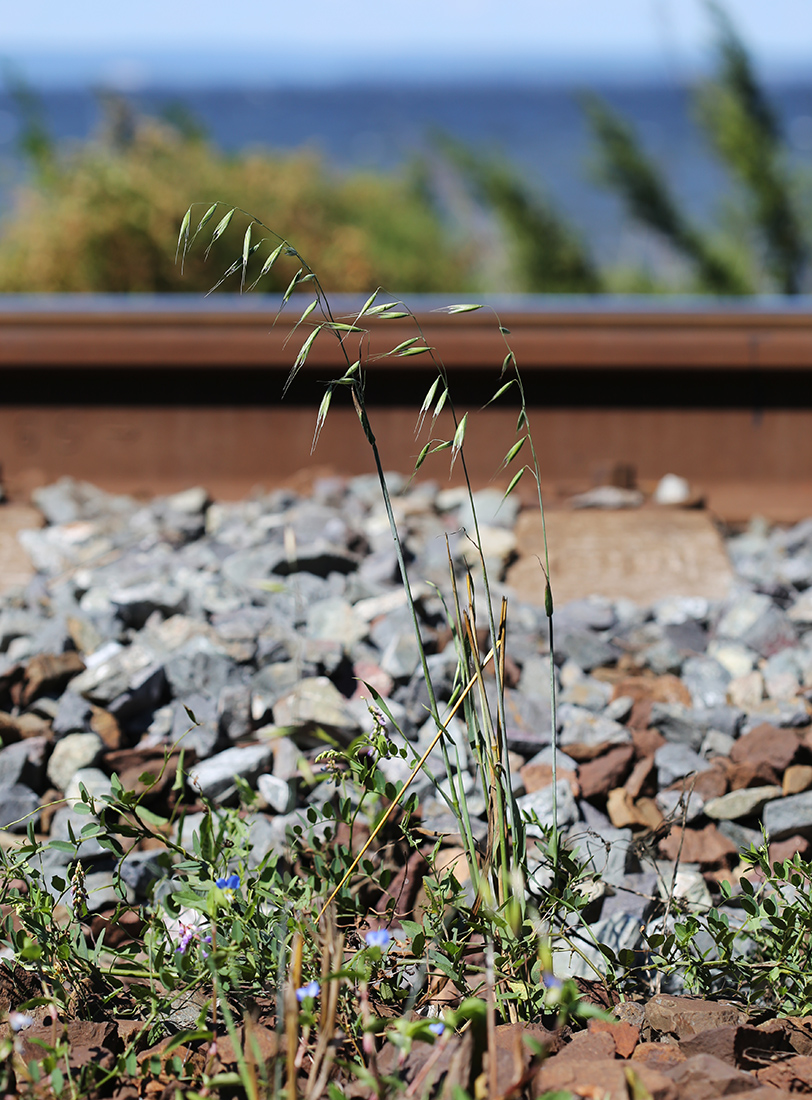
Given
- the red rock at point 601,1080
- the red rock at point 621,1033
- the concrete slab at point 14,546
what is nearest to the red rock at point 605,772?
the red rock at point 621,1033

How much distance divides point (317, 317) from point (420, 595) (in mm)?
1740

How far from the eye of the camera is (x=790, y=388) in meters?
3.66

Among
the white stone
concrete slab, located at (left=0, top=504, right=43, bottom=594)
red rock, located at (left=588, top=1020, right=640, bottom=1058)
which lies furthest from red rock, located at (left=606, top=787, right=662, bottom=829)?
concrete slab, located at (left=0, top=504, right=43, bottom=594)

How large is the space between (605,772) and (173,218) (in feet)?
20.9

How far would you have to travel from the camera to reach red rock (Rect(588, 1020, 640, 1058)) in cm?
143

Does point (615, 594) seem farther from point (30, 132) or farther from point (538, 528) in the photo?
point (30, 132)

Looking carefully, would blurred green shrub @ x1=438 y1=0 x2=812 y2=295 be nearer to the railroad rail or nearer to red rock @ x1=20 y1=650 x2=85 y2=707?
the railroad rail

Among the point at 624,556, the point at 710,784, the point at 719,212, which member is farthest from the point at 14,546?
the point at 719,212

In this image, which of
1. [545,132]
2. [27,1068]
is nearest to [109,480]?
[27,1068]

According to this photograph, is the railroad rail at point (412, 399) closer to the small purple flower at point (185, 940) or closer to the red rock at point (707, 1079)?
the small purple flower at point (185, 940)

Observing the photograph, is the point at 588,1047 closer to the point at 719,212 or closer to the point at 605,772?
the point at 605,772

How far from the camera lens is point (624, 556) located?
123 inches

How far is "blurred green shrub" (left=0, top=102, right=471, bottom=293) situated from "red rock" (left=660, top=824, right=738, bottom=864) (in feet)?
17.4

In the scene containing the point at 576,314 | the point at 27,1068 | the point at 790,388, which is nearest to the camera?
the point at 27,1068
